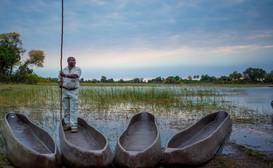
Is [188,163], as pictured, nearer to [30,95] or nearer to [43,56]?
[30,95]

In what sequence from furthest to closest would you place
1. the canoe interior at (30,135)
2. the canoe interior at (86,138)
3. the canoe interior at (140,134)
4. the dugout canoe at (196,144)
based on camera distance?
the canoe interior at (140,134) → the canoe interior at (86,138) → the canoe interior at (30,135) → the dugout canoe at (196,144)

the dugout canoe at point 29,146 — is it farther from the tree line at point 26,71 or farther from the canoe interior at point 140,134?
the tree line at point 26,71

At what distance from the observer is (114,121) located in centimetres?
931

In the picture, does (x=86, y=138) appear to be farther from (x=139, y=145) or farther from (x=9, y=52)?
(x=9, y=52)

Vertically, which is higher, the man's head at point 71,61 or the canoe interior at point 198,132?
the man's head at point 71,61

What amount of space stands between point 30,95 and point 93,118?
7.89m

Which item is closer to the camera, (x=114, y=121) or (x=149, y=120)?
(x=149, y=120)

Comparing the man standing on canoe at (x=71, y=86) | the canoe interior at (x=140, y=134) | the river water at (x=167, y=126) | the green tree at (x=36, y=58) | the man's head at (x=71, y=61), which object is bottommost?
the river water at (x=167, y=126)

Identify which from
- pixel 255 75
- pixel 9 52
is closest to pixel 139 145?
pixel 9 52

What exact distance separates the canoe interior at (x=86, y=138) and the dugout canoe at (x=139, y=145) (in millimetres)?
416

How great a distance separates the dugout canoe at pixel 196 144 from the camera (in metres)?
4.53

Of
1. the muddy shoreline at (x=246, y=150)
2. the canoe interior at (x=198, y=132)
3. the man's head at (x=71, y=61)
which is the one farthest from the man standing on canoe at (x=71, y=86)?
the canoe interior at (x=198, y=132)

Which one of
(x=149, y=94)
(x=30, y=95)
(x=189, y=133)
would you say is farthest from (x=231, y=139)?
(x=30, y=95)

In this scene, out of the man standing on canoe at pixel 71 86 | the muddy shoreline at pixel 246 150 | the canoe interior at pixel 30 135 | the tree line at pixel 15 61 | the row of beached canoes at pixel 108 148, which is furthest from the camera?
the tree line at pixel 15 61
